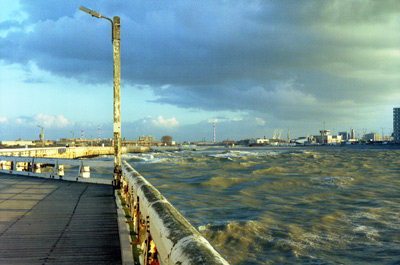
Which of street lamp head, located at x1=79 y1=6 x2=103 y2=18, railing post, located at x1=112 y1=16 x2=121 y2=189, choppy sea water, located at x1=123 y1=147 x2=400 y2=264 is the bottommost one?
choppy sea water, located at x1=123 y1=147 x2=400 y2=264

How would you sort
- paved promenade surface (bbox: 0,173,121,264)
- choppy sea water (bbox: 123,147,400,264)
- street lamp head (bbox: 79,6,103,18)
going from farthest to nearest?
street lamp head (bbox: 79,6,103,18) < choppy sea water (bbox: 123,147,400,264) < paved promenade surface (bbox: 0,173,121,264)

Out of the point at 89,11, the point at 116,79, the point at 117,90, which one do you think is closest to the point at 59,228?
the point at 117,90

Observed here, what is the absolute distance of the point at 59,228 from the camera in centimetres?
701

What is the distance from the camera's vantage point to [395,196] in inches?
816

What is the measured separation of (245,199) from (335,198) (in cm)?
545

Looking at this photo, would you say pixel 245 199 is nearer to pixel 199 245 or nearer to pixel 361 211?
pixel 361 211

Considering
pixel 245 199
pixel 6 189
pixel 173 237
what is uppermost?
pixel 173 237

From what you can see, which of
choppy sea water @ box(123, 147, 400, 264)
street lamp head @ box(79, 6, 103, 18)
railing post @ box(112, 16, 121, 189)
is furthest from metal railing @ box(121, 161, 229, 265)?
street lamp head @ box(79, 6, 103, 18)

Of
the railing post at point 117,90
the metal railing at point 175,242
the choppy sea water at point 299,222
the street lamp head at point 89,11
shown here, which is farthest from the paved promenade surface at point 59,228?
the street lamp head at point 89,11

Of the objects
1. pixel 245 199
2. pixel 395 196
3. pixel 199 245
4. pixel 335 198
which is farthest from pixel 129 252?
pixel 395 196

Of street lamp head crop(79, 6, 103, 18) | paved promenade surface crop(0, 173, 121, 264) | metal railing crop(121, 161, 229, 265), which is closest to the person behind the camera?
metal railing crop(121, 161, 229, 265)

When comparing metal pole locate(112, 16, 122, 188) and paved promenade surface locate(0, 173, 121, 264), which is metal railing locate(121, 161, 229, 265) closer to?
paved promenade surface locate(0, 173, 121, 264)

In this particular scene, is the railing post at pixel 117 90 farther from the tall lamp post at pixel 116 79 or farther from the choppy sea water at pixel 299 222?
the choppy sea water at pixel 299 222

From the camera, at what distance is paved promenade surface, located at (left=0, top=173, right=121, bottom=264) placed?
532 centimetres
